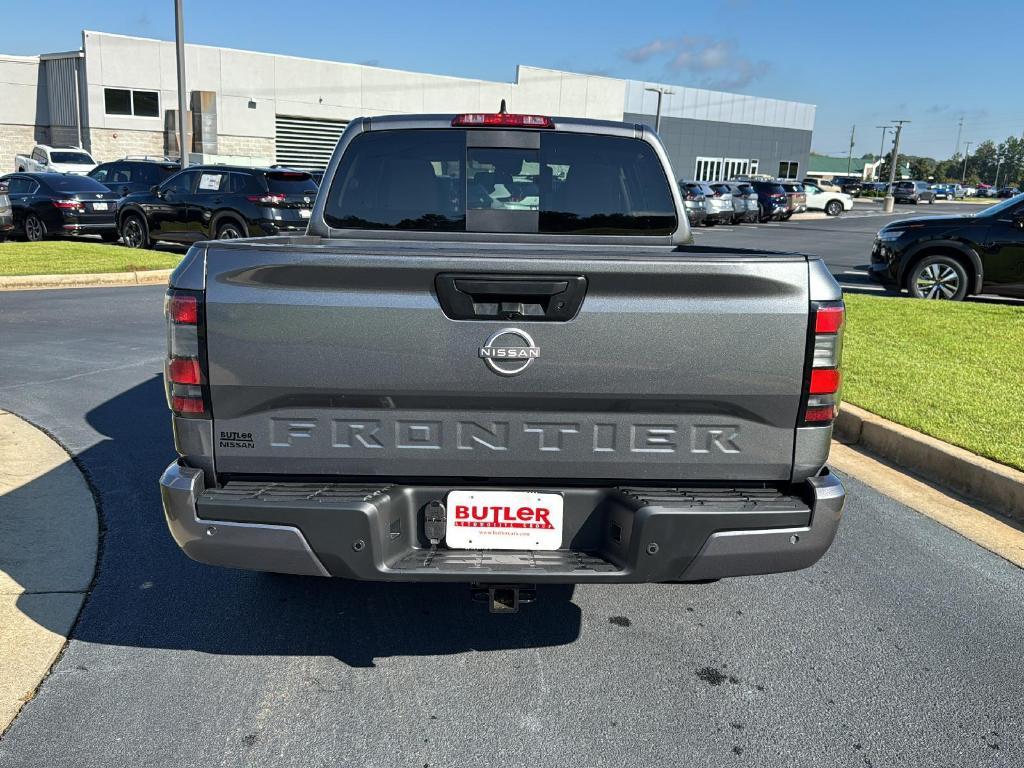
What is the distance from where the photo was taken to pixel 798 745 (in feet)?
9.95

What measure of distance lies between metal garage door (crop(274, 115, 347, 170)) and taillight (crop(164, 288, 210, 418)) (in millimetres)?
45687

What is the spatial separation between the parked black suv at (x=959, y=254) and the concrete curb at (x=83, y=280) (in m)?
10.9

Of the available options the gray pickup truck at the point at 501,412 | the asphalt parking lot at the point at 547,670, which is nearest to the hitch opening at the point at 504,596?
the gray pickup truck at the point at 501,412

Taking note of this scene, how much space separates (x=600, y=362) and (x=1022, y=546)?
3.15 meters

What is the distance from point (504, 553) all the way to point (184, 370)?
1.19 meters

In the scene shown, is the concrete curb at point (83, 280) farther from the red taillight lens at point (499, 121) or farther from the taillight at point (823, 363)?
the taillight at point (823, 363)

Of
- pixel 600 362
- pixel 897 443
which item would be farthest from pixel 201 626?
pixel 897 443

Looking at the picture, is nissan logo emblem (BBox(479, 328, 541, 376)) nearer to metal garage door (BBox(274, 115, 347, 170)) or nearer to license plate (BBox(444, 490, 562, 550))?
license plate (BBox(444, 490, 562, 550))

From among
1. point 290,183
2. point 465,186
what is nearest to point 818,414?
point 465,186

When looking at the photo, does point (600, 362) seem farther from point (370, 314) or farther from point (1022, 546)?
point (1022, 546)

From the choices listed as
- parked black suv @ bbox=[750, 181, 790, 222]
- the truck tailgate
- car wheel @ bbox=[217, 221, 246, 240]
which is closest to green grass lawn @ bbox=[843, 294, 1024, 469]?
the truck tailgate

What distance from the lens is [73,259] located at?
52.3 ft

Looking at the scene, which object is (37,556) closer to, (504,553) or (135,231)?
(504,553)

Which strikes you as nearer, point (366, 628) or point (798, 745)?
point (798, 745)
